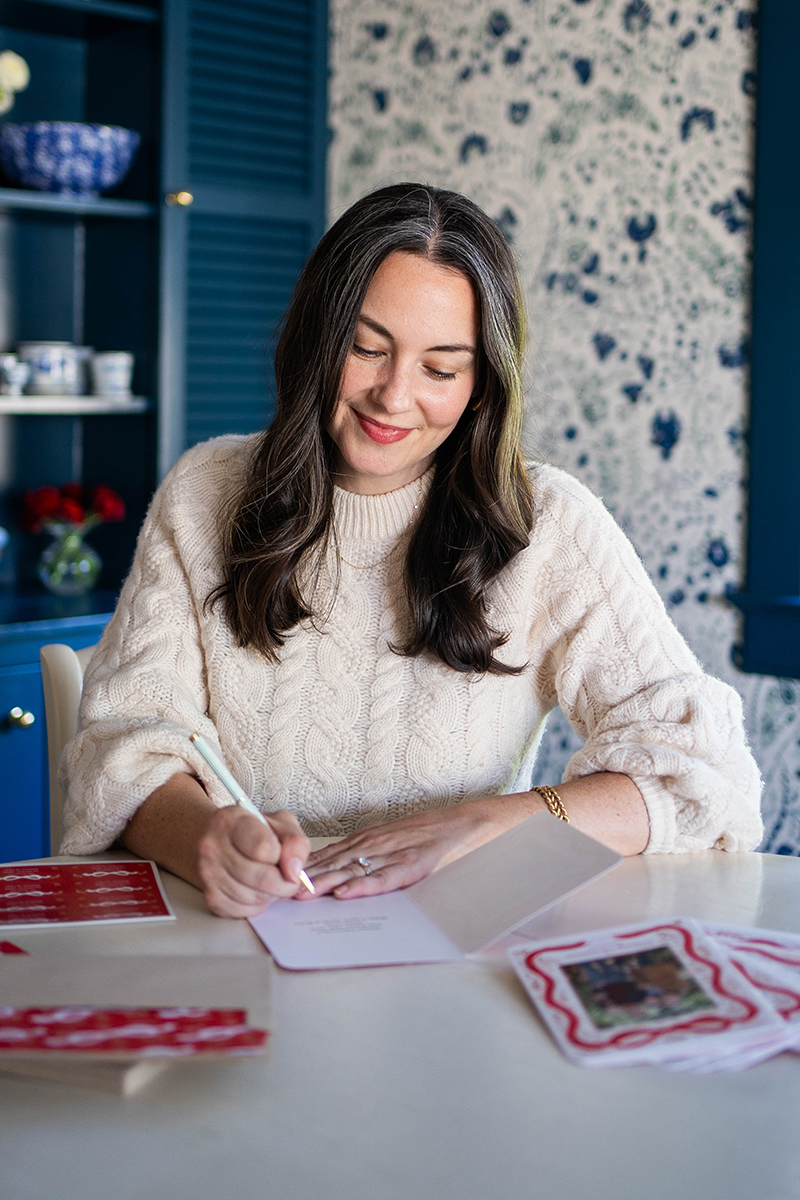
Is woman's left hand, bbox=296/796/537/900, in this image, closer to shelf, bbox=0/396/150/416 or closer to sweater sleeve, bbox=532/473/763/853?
sweater sleeve, bbox=532/473/763/853

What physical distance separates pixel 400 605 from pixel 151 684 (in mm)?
337

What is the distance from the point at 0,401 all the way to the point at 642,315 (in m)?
1.46

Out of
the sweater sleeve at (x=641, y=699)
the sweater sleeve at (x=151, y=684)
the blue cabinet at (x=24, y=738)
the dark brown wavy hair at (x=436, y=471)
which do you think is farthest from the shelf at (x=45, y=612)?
the sweater sleeve at (x=641, y=699)

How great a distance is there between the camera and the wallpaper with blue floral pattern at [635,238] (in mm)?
2672

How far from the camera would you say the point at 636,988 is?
90 cm

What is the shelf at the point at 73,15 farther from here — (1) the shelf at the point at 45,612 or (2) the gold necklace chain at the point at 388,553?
(2) the gold necklace chain at the point at 388,553

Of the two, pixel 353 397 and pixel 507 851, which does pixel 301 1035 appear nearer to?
pixel 507 851

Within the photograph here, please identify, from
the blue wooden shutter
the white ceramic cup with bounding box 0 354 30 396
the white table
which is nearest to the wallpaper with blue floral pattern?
the blue wooden shutter

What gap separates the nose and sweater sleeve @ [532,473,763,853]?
0.27m

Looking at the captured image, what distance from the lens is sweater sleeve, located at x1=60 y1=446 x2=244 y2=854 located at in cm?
131

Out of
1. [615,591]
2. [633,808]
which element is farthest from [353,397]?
[633,808]

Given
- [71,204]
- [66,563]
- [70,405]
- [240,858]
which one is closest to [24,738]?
[66,563]

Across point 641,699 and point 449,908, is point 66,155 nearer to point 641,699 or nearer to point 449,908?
point 641,699

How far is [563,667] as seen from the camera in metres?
1.53
